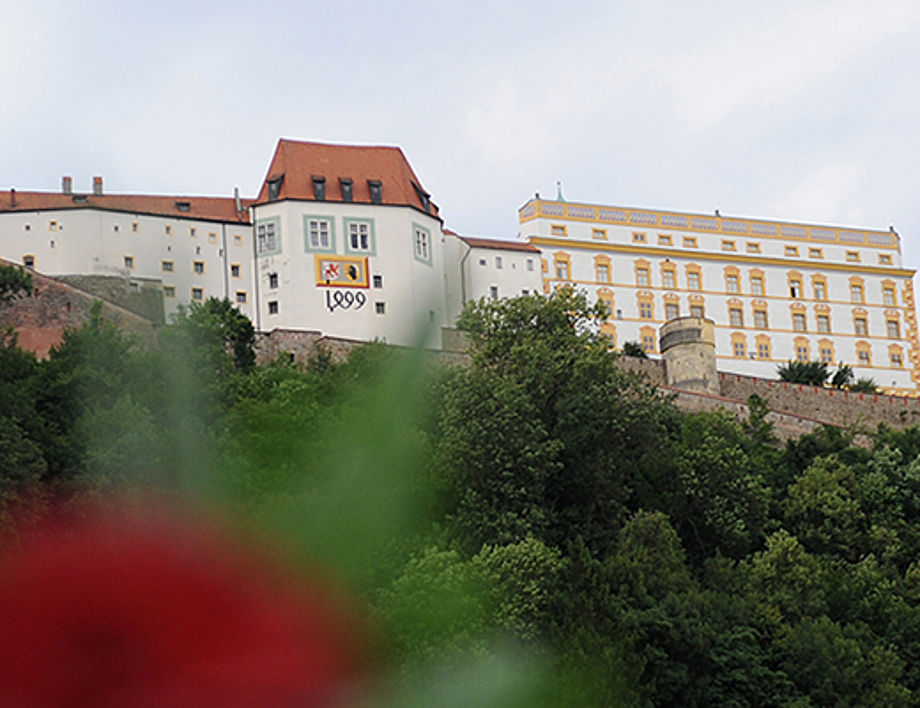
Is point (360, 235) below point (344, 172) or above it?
below

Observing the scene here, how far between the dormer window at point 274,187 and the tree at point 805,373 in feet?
75.9

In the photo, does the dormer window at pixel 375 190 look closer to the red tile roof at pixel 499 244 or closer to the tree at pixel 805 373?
the red tile roof at pixel 499 244

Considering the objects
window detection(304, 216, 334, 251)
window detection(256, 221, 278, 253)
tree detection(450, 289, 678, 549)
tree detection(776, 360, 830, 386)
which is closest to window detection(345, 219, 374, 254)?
window detection(304, 216, 334, 251)

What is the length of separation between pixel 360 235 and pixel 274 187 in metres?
4.21

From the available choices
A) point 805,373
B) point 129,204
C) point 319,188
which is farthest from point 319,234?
point 805,373

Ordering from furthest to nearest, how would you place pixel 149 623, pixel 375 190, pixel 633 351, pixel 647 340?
pixel 647 340
pixel 633 351
pixel 375 190
pixel 149 623

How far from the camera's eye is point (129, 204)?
49.0 meters

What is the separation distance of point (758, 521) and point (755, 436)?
8.52 meters

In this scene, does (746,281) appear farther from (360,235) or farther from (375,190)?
(360,235)

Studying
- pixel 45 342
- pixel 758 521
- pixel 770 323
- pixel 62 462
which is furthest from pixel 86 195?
pixel 62 462

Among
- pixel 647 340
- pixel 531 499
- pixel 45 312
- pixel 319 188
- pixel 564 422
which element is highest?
pixel 319 188

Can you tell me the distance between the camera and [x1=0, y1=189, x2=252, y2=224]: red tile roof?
47688 millimetres

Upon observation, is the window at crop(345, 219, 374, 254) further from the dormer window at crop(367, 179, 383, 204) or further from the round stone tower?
the round stone tower

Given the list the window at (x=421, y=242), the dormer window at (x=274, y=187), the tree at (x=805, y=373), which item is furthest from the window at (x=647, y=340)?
the dormer window at (x=274, y=187)
